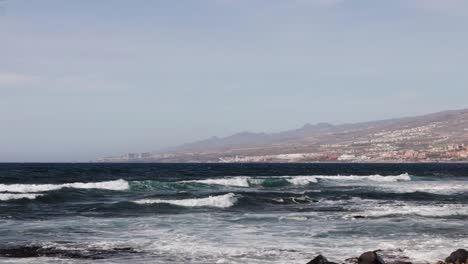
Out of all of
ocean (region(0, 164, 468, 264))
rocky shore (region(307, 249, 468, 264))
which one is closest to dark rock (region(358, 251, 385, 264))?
rocky shore (region(307, 249, 468, 264))

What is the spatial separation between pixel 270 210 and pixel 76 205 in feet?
45.2

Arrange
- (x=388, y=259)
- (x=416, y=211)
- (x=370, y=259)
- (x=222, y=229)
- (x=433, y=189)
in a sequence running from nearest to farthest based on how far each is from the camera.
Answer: (x=370, y=259)
(x=388, y=259)
(x=222, y=229)
(x=416, y=211)
(x=433, y=189)

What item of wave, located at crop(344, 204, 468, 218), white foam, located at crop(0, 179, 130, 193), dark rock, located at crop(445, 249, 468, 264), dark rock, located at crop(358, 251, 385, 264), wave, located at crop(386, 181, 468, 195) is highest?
white foam, located at crop(0, 179, 130, 193)

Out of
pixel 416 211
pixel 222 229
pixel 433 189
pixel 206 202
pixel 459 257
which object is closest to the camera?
pixel 459 257

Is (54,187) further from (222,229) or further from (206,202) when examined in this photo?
(222,229)

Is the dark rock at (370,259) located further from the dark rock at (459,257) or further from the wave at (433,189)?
the wave at (433,189)

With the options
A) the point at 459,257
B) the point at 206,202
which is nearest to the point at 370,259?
the point at 459,257

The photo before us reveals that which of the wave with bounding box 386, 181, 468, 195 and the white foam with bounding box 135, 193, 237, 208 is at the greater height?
the white foam with bounding box 135, 193, 237, 208

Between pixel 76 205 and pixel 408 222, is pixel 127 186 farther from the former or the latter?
pixel 408 222

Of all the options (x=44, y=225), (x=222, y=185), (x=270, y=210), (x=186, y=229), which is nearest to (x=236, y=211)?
(x=270, y=210)

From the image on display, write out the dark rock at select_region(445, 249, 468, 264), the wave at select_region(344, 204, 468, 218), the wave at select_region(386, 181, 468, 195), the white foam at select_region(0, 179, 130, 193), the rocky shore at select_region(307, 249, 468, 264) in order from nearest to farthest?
the rocky shore at select_region(307, 249, 468, 264)
the dark rock at select_region(445, 249, 468, 264)
the wave at select_region(344, 204, 468, 218)
the wave at select_region(386, 181, 468, 195)
the white foam at select_region(0, 179, 130, 193)

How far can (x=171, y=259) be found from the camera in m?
21.6

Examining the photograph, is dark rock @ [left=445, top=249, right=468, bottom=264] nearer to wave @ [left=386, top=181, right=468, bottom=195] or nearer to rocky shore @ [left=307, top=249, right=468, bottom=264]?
rocky shore @ [left=307, top=249, right=468, bottom=264]

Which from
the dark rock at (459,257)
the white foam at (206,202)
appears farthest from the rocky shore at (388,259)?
the white foam at (206,202)
